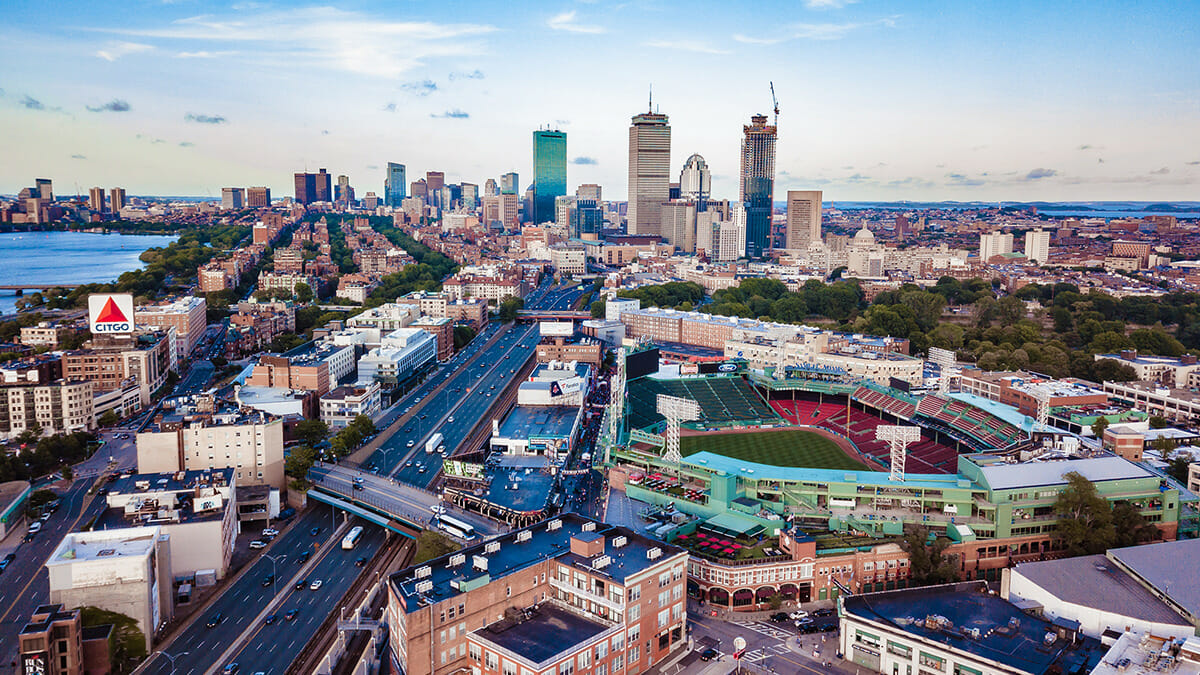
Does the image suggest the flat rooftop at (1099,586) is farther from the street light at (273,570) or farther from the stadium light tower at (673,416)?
the street light at (273,570)

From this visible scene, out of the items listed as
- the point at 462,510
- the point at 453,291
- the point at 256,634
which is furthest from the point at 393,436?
the point at 453,291

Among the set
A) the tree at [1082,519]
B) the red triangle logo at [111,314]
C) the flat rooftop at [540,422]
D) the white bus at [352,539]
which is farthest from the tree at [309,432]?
the tree at [1082,519]

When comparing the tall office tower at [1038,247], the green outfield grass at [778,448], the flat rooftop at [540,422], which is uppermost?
the tall office tower at [1038,247]

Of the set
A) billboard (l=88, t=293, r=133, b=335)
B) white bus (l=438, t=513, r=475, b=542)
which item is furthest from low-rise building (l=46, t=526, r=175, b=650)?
billboard (l=88, t=293, r=133, b=335)

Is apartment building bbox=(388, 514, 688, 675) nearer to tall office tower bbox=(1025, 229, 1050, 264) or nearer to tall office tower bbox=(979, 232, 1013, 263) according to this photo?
tall office tower bbox=(1025, 229, 1050, 264)

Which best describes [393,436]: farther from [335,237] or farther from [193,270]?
[335,237]

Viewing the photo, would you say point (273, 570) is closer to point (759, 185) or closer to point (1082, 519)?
point (1082, 519)

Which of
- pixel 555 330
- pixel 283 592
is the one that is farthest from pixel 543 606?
pixel 555 330
